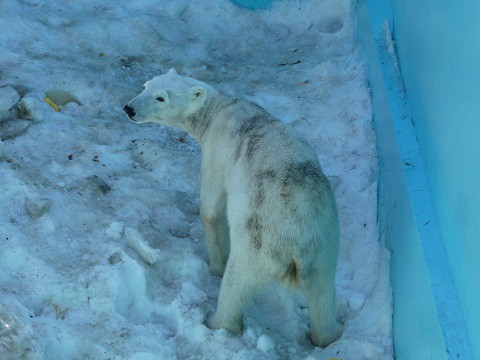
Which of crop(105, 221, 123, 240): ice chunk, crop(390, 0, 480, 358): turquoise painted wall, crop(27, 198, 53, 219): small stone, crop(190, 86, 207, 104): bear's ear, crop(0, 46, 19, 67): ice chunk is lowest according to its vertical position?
crop(0, 46, 19, 67): ice chunk

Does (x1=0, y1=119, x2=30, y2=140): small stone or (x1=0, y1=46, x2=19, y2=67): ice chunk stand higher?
(x1=0, y1=119, x2=30, y2=140): small stone

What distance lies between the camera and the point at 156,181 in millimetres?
4863

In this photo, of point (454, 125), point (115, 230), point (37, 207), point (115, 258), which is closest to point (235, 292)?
point (115, 258)

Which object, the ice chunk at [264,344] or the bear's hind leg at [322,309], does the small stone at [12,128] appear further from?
the bear's hind leg at [322,309]

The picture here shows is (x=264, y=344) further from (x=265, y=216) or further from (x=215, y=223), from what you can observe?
(x=215, y=223)

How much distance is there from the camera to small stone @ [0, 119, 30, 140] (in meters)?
4.95

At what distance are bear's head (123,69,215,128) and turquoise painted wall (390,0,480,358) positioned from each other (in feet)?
4.75

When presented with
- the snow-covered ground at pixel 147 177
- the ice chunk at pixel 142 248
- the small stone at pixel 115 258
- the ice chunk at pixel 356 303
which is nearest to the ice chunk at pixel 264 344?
the snow-covered ground at pixel 147 177

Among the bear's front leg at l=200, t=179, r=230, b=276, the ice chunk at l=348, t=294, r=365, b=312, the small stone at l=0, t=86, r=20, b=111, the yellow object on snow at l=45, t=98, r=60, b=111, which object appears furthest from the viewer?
the yellow object on snow at l=45, t=98, r=60, b=111

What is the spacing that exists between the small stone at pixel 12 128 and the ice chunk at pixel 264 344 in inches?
104

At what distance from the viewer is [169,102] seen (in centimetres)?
450

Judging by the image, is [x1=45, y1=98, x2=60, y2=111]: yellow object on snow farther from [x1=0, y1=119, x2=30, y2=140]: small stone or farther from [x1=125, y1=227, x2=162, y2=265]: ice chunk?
[x1=125, y1=227, x2=162, y2=265]: ice chunk

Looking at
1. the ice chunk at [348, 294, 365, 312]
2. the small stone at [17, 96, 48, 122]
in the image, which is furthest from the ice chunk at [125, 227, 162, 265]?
the small stone at [17, 96, 48, 122]

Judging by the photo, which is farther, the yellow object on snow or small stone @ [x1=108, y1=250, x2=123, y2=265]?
the yellow object on snow
